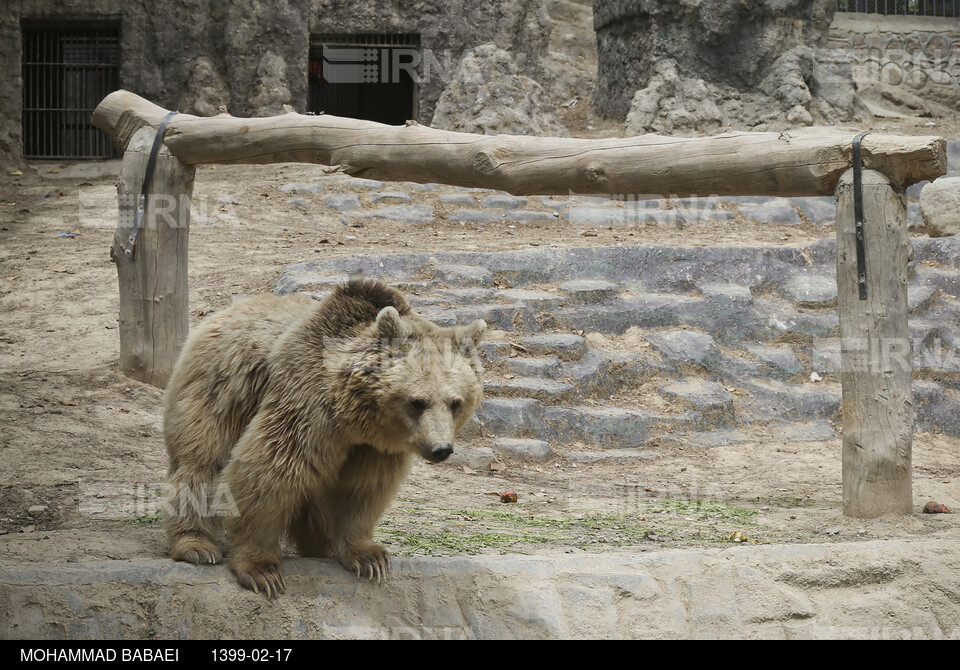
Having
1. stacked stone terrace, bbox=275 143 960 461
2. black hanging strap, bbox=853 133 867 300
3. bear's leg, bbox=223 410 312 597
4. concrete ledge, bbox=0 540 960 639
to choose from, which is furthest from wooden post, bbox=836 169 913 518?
bear's leg, bbox=223 410 312 597

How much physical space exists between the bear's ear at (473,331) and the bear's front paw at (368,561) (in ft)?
3.20

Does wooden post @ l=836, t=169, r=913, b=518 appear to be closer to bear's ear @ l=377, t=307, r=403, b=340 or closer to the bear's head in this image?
the bear's head

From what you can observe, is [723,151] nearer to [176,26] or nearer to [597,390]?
[597,390]

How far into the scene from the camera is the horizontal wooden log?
523cm

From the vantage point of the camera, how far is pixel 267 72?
1362 centimetres

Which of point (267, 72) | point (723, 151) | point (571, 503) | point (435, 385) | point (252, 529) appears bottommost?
point (571, 503)

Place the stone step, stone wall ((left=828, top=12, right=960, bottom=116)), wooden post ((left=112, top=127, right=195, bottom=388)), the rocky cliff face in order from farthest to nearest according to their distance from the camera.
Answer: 1. stone wall ((left=828, top=12, right=960, bottom=116))
2. the rocky cliff face
3. the stone step
4. wooden post ((left=112, top=127, right=195, bottom=388))

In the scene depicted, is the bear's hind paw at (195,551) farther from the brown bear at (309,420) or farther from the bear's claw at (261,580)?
the bear's claw at (261,580)

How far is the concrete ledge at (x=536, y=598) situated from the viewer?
377cm

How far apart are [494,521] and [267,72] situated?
998 cm

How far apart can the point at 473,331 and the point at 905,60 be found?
1396 centimetres

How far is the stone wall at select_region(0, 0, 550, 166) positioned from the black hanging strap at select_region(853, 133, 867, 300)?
31.1ft

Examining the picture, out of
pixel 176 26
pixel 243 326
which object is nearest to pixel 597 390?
pixel 243 326

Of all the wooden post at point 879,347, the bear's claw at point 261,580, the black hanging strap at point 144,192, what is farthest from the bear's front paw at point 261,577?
the black hanging strap at point 144,192
